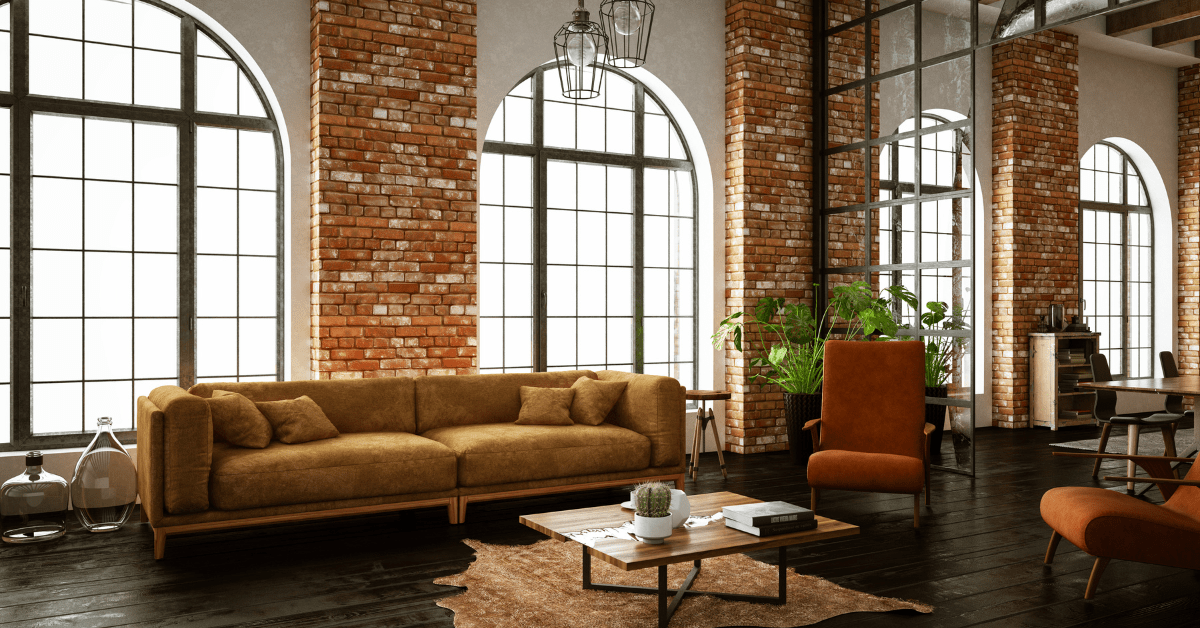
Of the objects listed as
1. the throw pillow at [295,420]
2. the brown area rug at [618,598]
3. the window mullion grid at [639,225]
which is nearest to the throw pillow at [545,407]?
the throw pillow at [295,420]

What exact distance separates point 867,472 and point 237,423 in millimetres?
3444

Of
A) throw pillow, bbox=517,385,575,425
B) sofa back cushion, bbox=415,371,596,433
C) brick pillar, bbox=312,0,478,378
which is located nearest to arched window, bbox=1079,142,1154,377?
throw pillow, bbox=517,385,575,425

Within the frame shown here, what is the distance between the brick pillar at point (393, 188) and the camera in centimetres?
594

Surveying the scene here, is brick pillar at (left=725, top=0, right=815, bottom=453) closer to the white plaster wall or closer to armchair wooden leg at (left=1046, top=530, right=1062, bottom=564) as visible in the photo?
the white plaster wall

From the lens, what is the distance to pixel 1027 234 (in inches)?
368

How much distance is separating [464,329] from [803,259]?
10.4ft

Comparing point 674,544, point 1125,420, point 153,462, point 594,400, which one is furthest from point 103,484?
point 1125,420

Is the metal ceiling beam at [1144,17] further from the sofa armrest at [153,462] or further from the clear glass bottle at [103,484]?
the clear glass bottle at [103,484]

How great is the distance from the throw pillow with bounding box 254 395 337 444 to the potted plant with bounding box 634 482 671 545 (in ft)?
8.02

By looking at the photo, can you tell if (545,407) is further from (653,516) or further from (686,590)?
(653,516)

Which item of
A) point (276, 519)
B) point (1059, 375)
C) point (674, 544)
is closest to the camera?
point (674, 544)

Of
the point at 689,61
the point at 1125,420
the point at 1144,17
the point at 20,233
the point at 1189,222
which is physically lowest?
the point at 1125,420

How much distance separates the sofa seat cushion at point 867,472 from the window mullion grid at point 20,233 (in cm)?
485

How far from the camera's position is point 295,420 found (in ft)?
16.3
